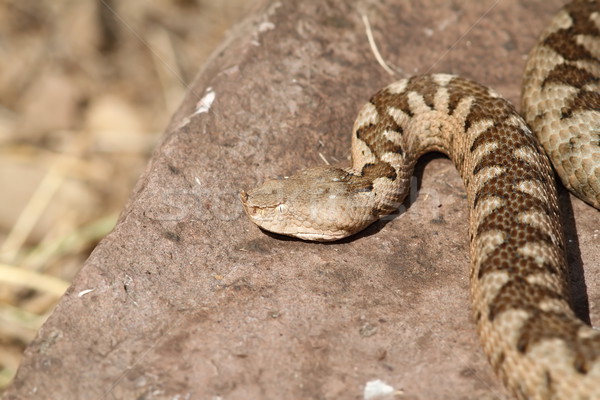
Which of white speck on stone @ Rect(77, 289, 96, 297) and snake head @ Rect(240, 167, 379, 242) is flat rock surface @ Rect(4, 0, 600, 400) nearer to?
white speck on stone @ Rect(77, 289, 96, 297)

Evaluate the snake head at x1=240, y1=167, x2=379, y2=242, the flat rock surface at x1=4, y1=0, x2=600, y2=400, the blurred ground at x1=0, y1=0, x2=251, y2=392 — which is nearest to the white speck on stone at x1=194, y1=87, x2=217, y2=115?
the flat rock surface at x1=4, y1=0, x2=600, y2=400

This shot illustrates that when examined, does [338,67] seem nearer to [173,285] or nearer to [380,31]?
[380,31]

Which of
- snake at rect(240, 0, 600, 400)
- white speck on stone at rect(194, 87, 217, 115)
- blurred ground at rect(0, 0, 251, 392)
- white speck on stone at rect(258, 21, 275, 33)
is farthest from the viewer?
blurred ground at rect(0, 0, 251, 392)

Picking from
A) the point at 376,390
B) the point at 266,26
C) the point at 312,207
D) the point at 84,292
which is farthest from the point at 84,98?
the point at 376,390

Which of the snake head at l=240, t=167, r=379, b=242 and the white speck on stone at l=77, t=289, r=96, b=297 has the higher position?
the snake head at l=240, t=167, r=379, b=242

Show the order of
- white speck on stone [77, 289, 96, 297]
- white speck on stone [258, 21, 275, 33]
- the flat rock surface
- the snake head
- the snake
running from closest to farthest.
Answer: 1. the snake
2. the flat rock surface
3. white speck on stone [77, 289, 96, 297]
4. the snake head
5. white speck on stone [258, 21, 275, 33]

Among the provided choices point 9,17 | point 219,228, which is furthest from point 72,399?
point 9,17

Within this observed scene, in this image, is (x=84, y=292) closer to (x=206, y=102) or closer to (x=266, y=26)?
(x=206, y=102)
